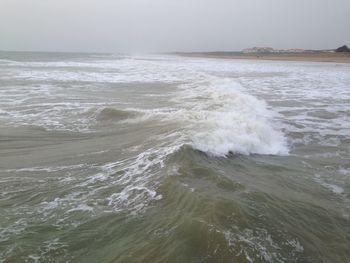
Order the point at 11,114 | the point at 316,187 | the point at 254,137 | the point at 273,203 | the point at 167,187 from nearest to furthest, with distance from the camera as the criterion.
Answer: the point at 273,203, the point at 167,187, the point at 316,187, the point at 254,137, the point at 11,114

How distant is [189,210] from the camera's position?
184 inches

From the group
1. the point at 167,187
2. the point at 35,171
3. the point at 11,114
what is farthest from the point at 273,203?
the point at 11,114

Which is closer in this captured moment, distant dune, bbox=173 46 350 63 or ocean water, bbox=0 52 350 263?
ocean water, bbox=0 52 350 263

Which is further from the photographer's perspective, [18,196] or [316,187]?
[316,187]

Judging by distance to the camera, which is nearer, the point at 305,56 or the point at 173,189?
the point at 173,189

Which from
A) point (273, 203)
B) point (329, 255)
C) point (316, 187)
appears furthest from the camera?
point (316, 187)

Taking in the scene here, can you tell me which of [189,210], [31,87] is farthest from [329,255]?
[31,87]

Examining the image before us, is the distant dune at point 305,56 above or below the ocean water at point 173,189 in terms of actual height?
below

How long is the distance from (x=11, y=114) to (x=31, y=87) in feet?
28.5

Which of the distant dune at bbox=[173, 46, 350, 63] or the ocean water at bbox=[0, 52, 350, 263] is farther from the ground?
the ocean water at bbox=[0, 52, 350, 263]

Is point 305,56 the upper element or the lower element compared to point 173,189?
lower

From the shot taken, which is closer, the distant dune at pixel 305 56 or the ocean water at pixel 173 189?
the ocean water at pixel 173 189

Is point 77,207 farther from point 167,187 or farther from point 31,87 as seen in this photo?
point 31,87

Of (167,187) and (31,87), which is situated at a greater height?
(167,187)
